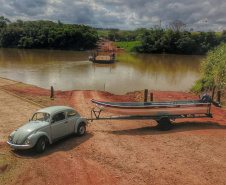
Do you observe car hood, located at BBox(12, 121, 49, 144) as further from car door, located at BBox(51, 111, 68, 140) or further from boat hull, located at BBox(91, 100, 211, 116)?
boat hull, located at BBox(91, 100, 211, 116)

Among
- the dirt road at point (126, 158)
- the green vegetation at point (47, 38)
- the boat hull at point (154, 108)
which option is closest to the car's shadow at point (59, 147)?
the dirt road at point (126, 158)

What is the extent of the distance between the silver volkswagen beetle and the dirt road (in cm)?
44

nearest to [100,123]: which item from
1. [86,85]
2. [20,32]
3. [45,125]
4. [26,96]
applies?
[45,125]

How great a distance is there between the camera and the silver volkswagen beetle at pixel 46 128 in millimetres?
7973

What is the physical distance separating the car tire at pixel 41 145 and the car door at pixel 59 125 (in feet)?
2.04

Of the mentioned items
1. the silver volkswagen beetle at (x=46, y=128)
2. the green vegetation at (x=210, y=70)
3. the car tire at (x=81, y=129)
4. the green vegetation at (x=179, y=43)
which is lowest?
the car tire at (x=81, y=129)

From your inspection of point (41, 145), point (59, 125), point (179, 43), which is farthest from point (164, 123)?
point (179, 43)

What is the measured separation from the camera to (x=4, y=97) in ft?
57.5

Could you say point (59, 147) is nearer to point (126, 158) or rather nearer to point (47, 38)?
point (126, 158)

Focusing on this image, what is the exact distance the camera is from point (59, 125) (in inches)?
361

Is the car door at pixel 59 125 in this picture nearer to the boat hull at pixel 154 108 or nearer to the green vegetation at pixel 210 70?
the boat hull at pixel 154 108

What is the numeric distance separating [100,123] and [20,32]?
3708 inches

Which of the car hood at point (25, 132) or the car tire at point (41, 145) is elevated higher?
the car hood at point (25, 132)

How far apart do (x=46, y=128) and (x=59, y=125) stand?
0.70 metres
